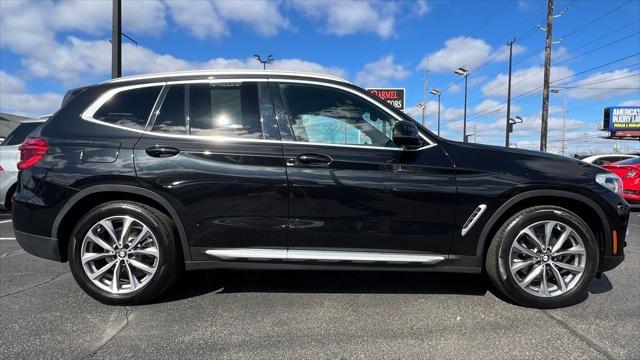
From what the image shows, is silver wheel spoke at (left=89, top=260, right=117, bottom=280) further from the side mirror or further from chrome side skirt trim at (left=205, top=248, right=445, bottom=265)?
the side mirror

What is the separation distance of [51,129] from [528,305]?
4168mm

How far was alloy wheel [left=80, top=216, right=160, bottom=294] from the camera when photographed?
3.35m

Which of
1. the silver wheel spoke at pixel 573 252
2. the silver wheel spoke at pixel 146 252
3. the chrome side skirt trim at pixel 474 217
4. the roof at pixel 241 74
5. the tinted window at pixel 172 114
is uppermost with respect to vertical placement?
the roof at pixel 241 74

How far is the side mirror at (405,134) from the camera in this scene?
3.24 meters

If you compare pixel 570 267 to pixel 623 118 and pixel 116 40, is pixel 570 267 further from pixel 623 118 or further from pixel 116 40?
pixel 623 118

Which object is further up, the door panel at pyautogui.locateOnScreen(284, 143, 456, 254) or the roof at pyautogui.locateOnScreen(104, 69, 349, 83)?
the roof at pyautogui.locateOnScreen(104, 69, 349, 83)

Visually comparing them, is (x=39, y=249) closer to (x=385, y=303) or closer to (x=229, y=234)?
(x=229, y=234)

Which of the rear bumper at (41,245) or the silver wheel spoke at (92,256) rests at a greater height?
the rear bumper at (41,245)

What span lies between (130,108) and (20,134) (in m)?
5.34

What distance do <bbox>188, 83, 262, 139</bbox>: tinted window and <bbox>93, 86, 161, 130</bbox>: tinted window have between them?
0.35 m

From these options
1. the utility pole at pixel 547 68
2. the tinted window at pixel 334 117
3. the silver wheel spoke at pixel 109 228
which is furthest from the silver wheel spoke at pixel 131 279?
the utility pole at pixel 547 68

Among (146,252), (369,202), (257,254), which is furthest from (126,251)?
(369,202)

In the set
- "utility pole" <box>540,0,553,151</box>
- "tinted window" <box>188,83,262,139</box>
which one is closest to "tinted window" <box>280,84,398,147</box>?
"tinted window" <box>188,83,262,139</box>

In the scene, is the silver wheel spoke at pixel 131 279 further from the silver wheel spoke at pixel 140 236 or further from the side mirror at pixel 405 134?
the side mirror at pixel 405 134
